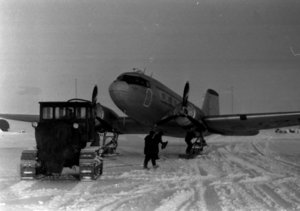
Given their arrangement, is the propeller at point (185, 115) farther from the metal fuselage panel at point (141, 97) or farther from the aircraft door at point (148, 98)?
the aircraft door at point (148, 98)

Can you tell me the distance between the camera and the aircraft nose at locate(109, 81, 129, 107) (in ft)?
63.0

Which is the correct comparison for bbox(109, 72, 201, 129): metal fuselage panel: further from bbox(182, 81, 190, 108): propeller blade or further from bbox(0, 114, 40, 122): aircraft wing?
bbox(0, 114, 40, 122): aircraft wing

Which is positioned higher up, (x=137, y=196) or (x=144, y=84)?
(x=144, y=84)

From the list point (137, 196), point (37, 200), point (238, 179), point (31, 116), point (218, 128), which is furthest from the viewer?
point (31, 116)

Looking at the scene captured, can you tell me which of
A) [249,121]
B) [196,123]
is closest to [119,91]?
[196,123]

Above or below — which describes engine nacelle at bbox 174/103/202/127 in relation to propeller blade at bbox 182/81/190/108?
below

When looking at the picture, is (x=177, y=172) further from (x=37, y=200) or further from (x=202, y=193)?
(x=37, y=200)

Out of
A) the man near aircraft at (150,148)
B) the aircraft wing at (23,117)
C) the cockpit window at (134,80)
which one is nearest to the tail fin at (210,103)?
the cockpit window at (134,80)

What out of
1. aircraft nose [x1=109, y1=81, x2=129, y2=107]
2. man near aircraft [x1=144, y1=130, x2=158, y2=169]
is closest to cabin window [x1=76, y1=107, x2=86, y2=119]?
man near aircraft [x1=144, y1=130, x2=158, y2=169]

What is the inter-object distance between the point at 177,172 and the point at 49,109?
16.9 ft

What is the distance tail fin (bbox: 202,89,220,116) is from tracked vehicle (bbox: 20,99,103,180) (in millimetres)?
19376

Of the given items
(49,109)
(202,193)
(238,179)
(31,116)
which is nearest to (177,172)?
(238,179)

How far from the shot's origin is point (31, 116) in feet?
85.5

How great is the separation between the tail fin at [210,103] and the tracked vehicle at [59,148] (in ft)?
63.6
